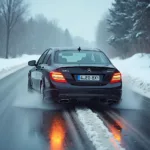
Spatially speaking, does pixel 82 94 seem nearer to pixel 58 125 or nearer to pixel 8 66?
pixel 58 125

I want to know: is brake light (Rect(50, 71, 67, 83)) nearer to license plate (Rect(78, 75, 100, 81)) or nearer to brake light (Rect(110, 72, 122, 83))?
license plate (Rect(78, 75, 100, 81))

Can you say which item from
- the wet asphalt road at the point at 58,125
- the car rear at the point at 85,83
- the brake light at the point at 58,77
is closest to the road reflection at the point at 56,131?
the wet asphalt road at the point at 58,125

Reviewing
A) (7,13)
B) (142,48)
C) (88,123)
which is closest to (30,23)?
(7,13)

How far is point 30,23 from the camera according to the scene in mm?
111000

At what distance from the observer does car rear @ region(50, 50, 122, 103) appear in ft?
24.3

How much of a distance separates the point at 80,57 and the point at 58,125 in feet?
8.80

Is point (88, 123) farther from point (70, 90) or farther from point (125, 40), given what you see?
point (125, 40)

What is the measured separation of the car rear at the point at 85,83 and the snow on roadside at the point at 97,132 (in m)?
0.50

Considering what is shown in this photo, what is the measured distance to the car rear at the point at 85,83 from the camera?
7395 millimetres

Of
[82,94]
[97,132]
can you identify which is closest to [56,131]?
[97,132]

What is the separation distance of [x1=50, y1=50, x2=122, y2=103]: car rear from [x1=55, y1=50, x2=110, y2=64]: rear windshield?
1.61 feet

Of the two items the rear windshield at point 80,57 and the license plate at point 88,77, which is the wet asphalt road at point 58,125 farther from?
the rear windshield at point 80,57

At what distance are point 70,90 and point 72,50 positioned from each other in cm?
155

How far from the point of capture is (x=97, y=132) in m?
5.43
